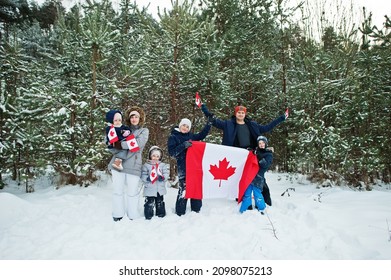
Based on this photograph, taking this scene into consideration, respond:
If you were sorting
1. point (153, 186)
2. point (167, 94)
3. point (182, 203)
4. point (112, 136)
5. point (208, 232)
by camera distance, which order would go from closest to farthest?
point (208, 232) → point (112, 136) → point (153, 186) → point (182, 203) → point (167, 94)

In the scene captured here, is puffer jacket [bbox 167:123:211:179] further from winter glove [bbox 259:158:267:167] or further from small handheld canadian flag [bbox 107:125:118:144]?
winter glove [bbox 259:158:267:167]

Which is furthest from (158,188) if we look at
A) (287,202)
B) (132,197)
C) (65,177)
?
(65,177)

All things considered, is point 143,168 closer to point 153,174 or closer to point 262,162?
point 153,174

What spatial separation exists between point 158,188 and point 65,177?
412 centimetres

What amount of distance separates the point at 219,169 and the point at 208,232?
1.37 meters

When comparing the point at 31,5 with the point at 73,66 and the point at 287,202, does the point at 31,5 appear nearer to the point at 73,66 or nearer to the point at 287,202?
the point at 73,66

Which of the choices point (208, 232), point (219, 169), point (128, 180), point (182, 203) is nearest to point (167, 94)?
point (219, 169)

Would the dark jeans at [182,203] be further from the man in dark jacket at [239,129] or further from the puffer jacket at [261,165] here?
the man in dark jacket at [239,129]

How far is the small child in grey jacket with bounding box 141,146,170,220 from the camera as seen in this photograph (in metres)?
4.81

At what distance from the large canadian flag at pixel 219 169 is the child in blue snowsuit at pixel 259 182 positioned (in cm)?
10

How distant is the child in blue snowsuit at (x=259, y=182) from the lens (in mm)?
4996

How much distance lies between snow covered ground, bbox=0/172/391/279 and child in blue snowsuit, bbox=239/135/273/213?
207 millimetres

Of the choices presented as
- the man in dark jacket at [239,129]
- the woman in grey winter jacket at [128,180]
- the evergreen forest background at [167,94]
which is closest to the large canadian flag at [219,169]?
the man in dark jacket at [239,129]

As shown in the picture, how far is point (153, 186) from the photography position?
484 centimetres
